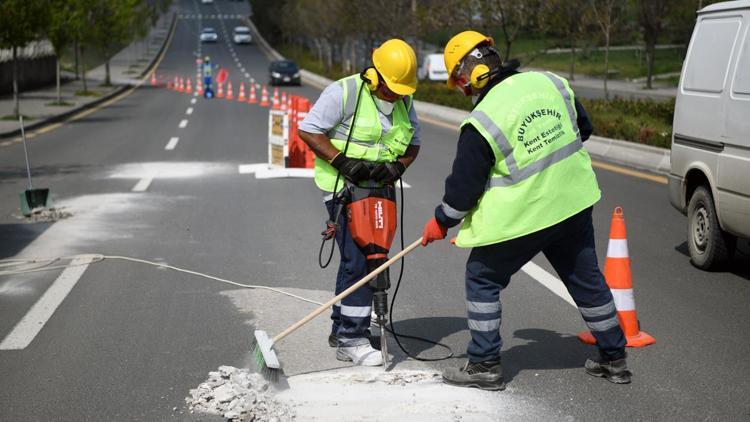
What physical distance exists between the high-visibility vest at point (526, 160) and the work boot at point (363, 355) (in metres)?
0.94

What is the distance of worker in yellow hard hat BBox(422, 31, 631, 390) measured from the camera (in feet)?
16.1

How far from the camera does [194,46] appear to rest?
90.4 meters

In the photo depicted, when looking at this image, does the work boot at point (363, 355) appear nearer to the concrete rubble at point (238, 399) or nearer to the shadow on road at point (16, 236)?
the concrete rubble at point (238, 399)

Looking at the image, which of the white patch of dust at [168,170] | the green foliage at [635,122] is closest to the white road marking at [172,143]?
the white patch of dust at [168,170]

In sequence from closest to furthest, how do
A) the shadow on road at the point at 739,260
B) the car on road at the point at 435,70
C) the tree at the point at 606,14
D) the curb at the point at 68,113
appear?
the shadow on road at the point at 739,260 → the curb at the point at 68,113 → the tree at the point at 606,14 → the car on road at the point at 435,70

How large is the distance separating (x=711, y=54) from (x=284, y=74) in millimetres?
42424

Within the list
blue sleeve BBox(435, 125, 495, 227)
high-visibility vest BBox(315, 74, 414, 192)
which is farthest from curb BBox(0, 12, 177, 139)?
blue sleeve BBox(435, 125, 495, 227)

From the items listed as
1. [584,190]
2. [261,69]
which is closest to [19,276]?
[584,190]

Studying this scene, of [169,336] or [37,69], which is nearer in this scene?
[169,336]

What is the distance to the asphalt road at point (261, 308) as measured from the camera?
5230mm

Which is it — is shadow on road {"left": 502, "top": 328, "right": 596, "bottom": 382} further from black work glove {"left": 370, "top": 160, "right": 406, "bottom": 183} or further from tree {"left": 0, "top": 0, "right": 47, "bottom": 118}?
tree {"left": 0, "top": 0, "right": 47, "bottom": 118}

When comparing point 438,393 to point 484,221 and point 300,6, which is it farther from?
point 300,6

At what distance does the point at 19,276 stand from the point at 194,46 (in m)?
84.5

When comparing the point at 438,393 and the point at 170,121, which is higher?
the point at 438,393
